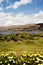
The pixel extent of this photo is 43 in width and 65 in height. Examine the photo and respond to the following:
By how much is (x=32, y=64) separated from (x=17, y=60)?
3.26ft

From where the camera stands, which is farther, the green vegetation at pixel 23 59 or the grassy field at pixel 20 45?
the grassy field at pixel 20 45

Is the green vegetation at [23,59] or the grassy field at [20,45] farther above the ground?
Result: the green vegetation at [23,59]

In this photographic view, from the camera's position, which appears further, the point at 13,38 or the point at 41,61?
the point at 13,38

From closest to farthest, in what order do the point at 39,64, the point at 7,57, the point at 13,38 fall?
1. the point at 39,64
2. the point at 7,57
3. the point at 13,38

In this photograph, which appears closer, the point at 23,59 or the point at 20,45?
the point at 23,59

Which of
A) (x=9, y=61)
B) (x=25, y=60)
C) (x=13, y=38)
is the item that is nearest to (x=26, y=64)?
(x=25, y=60)

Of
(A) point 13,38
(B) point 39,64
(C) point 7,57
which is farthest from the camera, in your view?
(A) point 13,38

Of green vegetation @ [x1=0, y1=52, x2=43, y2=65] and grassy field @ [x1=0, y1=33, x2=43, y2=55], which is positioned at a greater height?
green vegetation @ [x1=0, y1=52, x2=43, y2=65]

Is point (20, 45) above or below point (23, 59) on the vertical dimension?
below

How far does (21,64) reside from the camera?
1159 cm

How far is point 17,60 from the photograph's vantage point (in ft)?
38.7

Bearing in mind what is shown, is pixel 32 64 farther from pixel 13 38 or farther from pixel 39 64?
A: pixel 13 38

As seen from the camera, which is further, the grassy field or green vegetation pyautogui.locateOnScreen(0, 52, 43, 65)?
the grassy field

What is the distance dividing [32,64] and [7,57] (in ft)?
5.42
